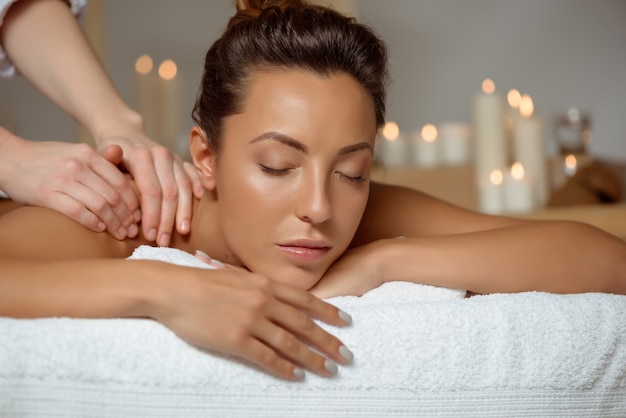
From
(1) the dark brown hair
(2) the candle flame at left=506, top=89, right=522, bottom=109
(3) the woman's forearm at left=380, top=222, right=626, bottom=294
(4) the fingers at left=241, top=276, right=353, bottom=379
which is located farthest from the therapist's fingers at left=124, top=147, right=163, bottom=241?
(2) the candle flame at left=506, top=89, right=522, bottom=109

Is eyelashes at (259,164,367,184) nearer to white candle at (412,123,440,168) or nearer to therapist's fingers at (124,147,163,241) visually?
therapist's fingers at (124,147,163,241)

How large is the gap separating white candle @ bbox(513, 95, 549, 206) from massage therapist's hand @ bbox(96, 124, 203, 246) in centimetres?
161

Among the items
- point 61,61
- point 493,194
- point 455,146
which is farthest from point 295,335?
point 455,146

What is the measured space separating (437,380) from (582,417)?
200 millimetres

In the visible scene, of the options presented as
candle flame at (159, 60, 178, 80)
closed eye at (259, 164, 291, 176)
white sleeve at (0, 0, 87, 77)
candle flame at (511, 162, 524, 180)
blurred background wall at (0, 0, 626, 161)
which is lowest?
closed eye at (259, 164, 291, 176)

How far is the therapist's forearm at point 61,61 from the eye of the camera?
4.44ft

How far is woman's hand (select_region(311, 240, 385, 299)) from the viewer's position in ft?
3.60

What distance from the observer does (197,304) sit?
76cm

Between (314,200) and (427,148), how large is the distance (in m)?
1.87

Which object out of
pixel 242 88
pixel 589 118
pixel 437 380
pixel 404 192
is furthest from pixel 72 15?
pixel 589 118

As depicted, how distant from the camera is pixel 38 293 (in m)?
0.81

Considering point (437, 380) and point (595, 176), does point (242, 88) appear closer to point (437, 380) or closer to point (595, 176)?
point (437, 380)

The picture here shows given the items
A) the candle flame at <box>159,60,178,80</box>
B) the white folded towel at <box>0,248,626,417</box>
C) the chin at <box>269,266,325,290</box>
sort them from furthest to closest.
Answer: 1. the candle flame at <box>159,60,178,80</box>
2. the chin at <box>269,266,325,290</box>
3. the white folded towel at <box>0,248,626,417</box>

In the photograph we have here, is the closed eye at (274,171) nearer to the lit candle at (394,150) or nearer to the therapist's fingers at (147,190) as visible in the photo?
the therapist's fingers at (147,190)
